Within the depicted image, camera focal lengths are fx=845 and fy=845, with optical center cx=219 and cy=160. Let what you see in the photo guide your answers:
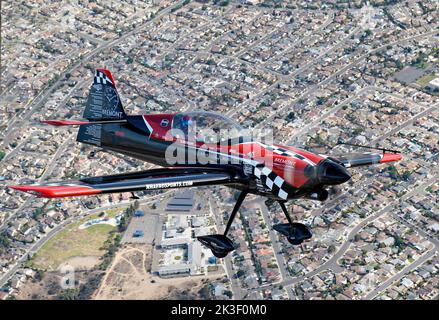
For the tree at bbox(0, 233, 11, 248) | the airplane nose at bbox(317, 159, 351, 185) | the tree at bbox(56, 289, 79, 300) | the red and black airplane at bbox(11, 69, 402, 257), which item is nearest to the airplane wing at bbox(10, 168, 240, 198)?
the red and black airplane at bbox(11, 69, 402, 257)

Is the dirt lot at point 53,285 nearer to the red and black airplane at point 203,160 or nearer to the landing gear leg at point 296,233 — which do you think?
the red and black airplane at point 203,160

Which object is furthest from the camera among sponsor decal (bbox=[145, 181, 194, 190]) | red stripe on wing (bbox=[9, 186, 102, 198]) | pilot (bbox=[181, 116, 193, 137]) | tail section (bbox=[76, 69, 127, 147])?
tail section (bbox=[76, 69, 127, 147])

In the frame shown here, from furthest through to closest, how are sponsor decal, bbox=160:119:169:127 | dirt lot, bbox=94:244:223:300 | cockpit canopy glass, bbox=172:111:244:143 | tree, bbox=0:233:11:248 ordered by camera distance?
1. tree, bbox=0:233:11:248
2. dirt lot, bbox=94:244:223:300
3. sponsor decal, bbox=160:119:169:127
4. cockpit canopy glass, bbox=172:111:244:143

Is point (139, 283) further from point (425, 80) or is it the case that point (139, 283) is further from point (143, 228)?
point (425, 80)

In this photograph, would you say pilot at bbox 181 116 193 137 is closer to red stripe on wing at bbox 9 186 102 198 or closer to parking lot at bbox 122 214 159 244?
red stripe on wing at bbox 9 186 102 198

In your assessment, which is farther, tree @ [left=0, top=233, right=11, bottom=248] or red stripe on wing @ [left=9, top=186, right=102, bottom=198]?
tree @ [left=0, top=233, right=11, bottom=248]

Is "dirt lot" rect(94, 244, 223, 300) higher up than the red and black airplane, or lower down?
higher up

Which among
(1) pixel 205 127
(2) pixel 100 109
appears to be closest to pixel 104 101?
(2) pixel 100 109

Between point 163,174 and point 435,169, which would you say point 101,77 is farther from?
point 435,169
